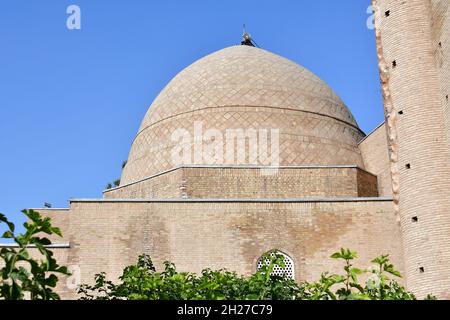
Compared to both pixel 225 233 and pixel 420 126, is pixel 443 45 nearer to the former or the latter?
pixel 420 126

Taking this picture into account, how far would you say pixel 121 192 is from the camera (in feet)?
46.7

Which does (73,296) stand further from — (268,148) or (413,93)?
(413,93)

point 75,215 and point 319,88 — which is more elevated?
point 319,88

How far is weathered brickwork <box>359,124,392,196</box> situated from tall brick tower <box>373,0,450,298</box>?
2.38m

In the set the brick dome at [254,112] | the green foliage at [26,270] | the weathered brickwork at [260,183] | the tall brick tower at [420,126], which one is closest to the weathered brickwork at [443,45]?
the tall brick tower at [420,126]

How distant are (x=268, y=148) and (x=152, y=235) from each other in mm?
3303

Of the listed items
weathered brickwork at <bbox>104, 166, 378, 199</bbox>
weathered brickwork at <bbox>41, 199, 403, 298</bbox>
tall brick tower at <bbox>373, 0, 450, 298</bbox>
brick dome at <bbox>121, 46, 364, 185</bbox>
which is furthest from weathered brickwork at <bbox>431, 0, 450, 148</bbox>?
brick dome at <bbox>121, 46, 364, 185</bbox>

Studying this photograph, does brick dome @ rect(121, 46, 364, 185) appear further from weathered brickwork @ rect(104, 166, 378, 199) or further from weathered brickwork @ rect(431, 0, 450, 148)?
weathered brickwork @ rect(431, 0, 450, 148)

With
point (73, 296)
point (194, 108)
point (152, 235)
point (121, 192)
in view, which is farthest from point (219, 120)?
point (73, 296)

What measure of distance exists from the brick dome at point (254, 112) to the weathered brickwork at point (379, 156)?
0.18m

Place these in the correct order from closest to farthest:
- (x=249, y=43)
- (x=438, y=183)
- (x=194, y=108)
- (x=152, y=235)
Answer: (x=438, y=183) → (x=152, y=235) → (x=194, y=108) → (x=249, y=43)

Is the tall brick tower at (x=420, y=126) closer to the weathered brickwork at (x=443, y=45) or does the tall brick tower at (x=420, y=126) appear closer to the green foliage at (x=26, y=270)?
the weathered brickwork at (x=443, y=45)

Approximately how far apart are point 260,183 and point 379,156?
2477mm

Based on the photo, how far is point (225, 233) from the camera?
1139 centimetres
